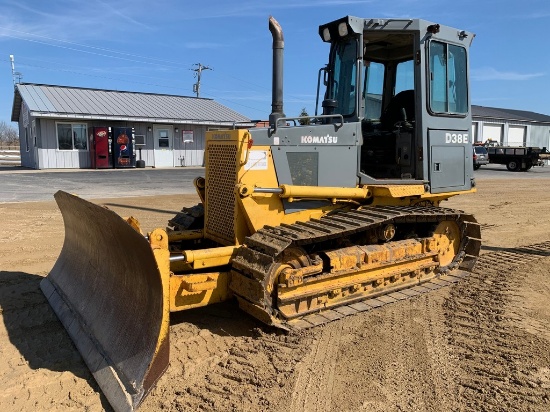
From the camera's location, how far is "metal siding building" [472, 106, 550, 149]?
4291 cm

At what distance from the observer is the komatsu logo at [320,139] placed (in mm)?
5114

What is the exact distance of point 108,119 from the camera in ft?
79.5

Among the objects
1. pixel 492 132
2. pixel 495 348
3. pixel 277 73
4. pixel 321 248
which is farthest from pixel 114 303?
pixel 492 132

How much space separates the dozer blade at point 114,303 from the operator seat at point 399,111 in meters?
4.00

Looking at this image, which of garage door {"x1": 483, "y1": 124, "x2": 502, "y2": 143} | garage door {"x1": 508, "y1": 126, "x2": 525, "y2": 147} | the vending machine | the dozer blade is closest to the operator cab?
the dozer blade

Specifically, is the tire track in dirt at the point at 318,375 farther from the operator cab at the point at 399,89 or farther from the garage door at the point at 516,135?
the garage door at the point at 516,135

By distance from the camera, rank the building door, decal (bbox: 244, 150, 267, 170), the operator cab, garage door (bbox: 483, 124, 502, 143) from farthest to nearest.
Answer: garage door (bbox: 483, 124, 502, 143) < the building door < the operator cab < decal (bbox: 244, 150, 267, 170)

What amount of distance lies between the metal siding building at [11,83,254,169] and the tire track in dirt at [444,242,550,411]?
2180 cm

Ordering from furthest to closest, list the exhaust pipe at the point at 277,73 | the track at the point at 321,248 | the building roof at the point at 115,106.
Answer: the building roof at the point at 115,106
the exhaust pipe at the point at 277,73
the track at the point at 321,248

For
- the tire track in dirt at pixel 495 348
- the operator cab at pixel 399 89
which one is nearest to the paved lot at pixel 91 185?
the operator cab at pixel 399 89

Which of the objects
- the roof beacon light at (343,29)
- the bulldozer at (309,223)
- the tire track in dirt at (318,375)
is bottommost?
the tire track in dirt at (318,375)

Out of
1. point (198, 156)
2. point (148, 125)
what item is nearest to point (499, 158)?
point (198, 156)

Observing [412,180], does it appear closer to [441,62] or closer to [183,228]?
[441,62]

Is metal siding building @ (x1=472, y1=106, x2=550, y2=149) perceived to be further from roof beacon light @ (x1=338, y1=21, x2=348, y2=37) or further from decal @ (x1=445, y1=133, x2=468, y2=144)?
roof beacon light @ (x1=338, y1=21, x2=348, y2=37)
